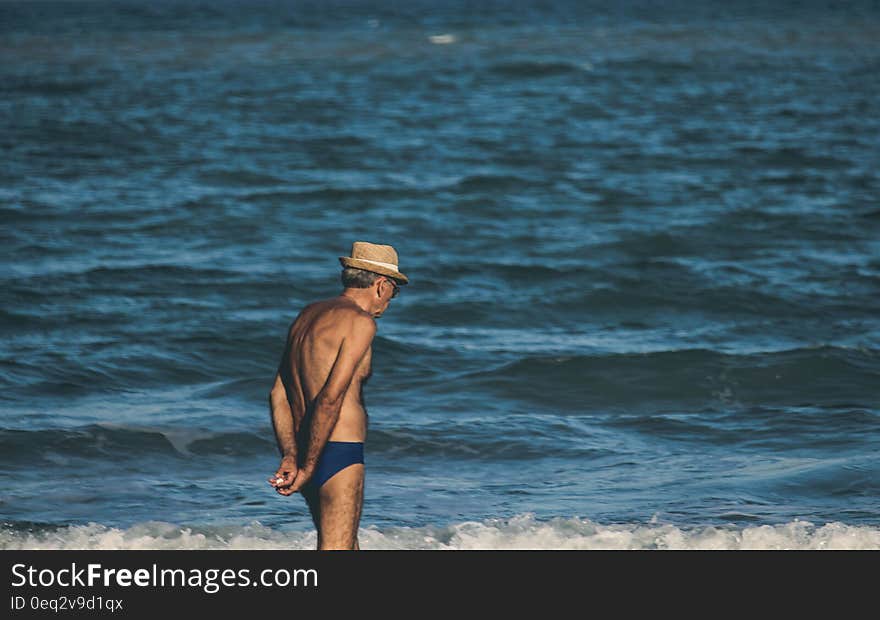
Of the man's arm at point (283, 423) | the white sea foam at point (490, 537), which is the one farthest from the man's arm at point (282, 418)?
the white sea foam at point (490, 537)

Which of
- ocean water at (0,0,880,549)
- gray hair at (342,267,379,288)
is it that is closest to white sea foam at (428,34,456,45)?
ocean water at (0,0,880,549)

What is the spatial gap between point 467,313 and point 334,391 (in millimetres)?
10412

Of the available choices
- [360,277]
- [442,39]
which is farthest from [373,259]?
[442,39]

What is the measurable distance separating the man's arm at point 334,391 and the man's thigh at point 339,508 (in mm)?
124

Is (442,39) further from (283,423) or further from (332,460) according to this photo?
(332,460)

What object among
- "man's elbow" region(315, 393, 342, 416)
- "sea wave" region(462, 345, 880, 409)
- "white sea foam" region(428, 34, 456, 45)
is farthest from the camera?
"white sea foam" region(428, 34, 456, 45)

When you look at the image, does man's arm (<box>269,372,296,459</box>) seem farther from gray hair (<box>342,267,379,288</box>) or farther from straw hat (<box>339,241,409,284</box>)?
straw hat (<box>339,241,409,284</box>)

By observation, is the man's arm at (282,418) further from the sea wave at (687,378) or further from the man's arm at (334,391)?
the sea wave at (687,378)

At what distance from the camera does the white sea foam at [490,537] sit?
829cm

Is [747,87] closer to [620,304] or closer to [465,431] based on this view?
[620,304]

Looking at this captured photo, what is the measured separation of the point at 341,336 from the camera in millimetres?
6191

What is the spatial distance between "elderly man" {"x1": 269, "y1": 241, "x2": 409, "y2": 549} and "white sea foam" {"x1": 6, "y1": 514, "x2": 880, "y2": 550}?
6.77ft

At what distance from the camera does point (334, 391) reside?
609 centimetres

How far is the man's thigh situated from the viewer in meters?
6.19
